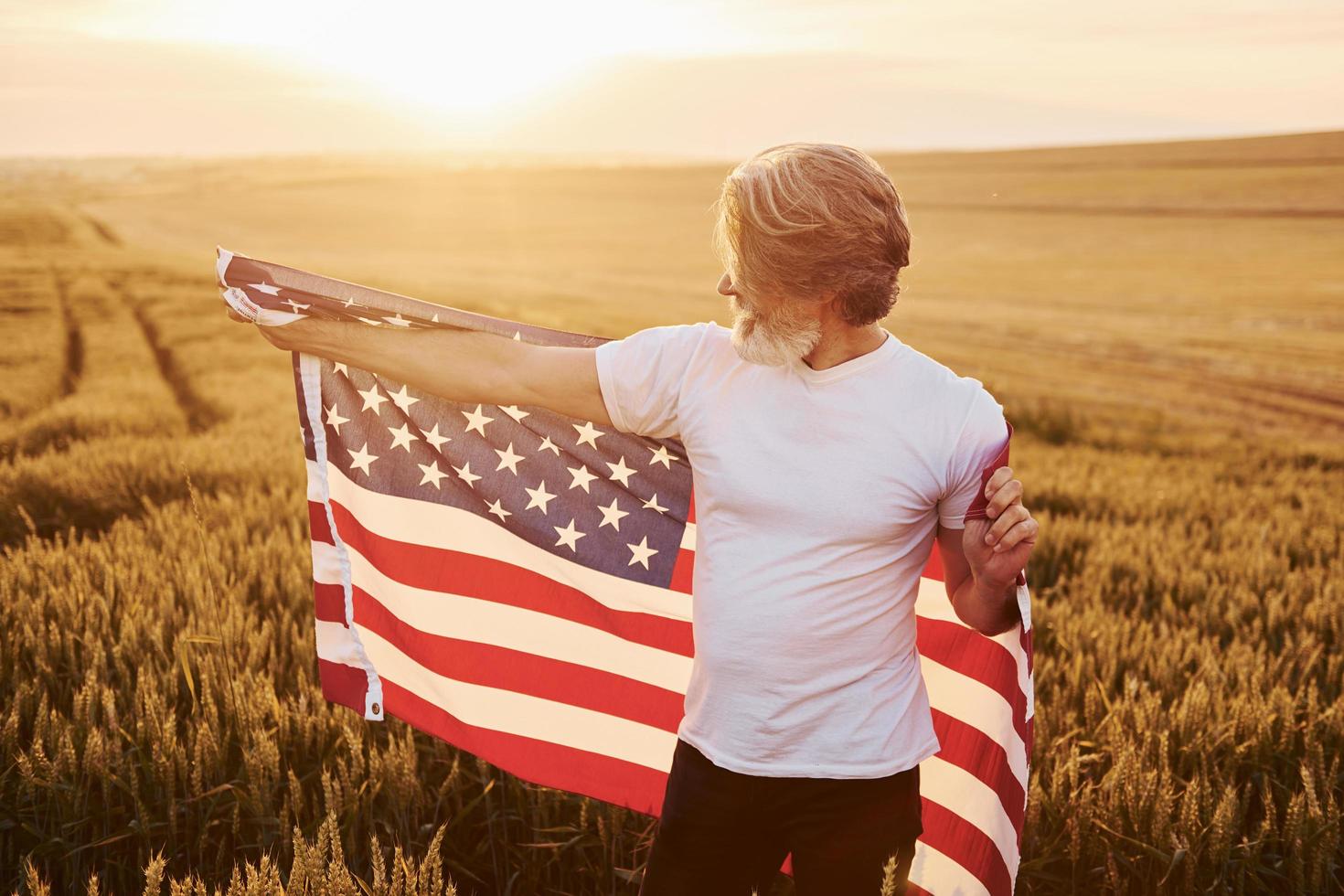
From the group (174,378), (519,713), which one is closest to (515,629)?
(519,713)

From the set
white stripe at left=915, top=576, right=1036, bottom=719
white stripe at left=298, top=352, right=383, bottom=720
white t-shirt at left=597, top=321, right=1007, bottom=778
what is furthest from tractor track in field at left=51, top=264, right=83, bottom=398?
white t-shirt at left=597, top=321, right=1007, bottom=778

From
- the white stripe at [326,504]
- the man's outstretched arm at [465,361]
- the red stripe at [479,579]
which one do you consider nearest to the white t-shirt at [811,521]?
the man's outstretched arm at [465,361]

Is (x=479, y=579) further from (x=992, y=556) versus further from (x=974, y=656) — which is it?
(x=992, y=556)

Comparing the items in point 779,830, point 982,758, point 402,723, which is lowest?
point 402,723

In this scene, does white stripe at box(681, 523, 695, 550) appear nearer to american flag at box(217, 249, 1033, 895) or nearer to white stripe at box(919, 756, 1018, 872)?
american flag at box(217, 249, 1033, 895)

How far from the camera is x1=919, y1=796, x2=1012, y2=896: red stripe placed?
10.5 ft

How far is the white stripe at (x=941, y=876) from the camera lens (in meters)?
3.26

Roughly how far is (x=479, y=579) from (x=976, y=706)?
5.91 feet

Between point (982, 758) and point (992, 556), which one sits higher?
point (992, 556)

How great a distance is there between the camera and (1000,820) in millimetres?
3193

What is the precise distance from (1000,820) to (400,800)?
2.05 meters

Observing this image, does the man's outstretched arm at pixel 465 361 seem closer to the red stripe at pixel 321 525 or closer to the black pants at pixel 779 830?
the red stripe at pixel 321 525

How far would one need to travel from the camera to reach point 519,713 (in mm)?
3738

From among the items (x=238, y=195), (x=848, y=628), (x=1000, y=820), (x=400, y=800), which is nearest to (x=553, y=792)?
(x=400, y=800)
